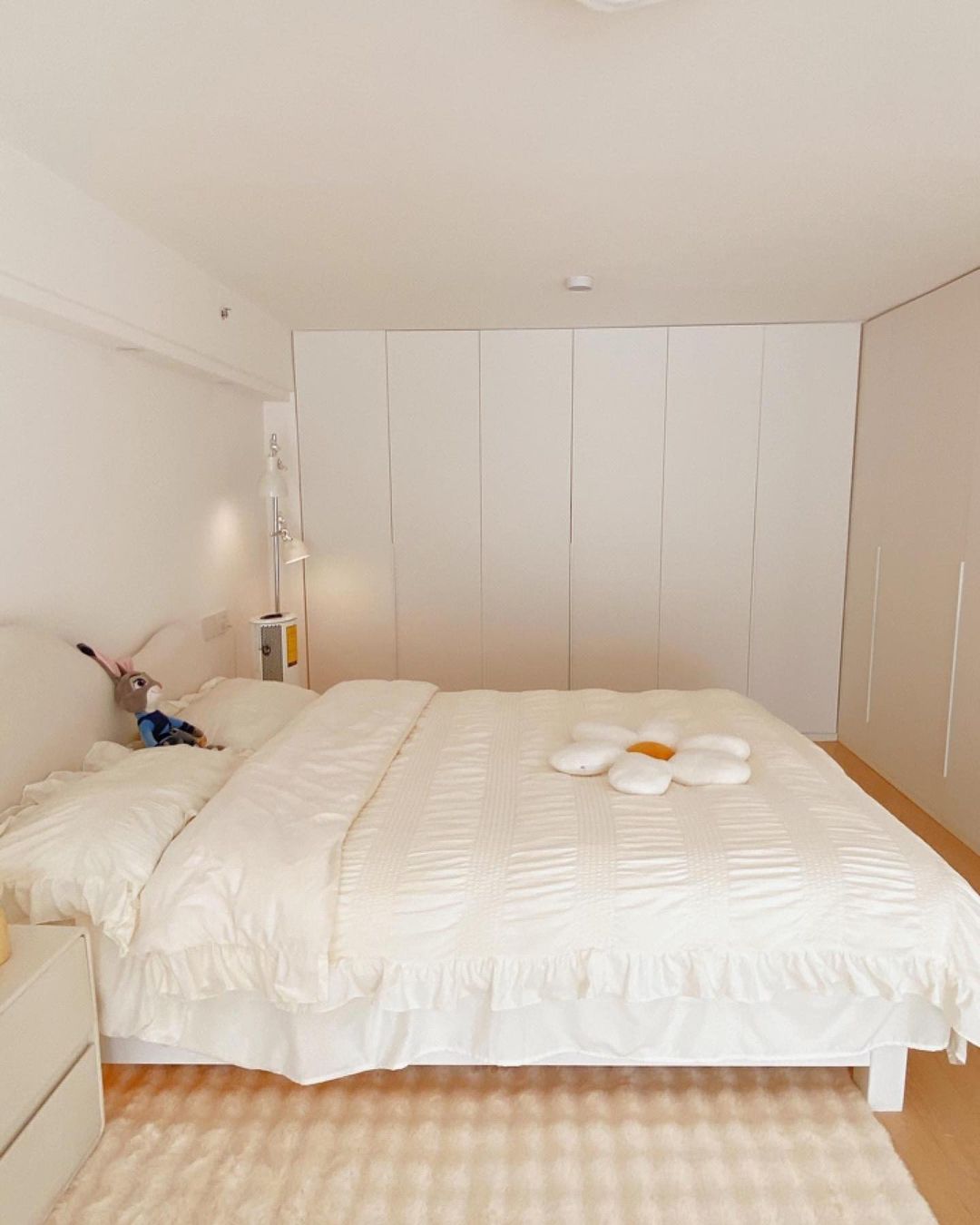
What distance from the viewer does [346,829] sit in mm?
2070

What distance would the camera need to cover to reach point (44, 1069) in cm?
163

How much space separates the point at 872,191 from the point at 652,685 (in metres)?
2.81

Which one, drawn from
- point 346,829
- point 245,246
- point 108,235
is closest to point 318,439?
point 245,246

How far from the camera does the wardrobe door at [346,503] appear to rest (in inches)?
179

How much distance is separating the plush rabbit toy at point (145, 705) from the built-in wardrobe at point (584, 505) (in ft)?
6.58

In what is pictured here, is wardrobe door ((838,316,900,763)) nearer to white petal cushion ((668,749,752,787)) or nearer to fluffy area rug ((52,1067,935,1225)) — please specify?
white petal cushion ((668,749,752,787))

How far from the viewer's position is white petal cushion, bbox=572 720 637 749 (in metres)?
2.65

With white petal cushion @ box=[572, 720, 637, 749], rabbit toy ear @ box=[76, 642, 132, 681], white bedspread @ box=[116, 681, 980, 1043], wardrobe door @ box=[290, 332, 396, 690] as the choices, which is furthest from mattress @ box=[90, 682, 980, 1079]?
wardrobe door @ box=[290, 332, 396, 690]

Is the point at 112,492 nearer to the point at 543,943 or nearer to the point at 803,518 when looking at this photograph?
the point at 543,943

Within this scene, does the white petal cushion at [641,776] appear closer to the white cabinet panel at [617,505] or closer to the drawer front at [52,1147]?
the drawer front at [52,1147]

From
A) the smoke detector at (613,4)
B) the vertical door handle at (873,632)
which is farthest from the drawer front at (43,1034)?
the vertical door handle at (873,632)

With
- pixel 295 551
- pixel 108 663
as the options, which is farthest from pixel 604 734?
pixel 295 551

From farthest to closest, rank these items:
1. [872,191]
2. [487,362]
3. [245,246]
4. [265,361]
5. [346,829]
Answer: [487,362], [265,361], [245,246], [872,191], [346,829]

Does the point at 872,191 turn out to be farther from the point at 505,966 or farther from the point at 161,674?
the point at 161,674
